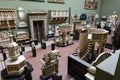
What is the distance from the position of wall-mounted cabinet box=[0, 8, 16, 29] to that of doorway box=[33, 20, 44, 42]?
3.04ft

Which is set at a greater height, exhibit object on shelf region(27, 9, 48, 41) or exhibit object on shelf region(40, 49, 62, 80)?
exhibit object on shelf region(27, 9, 48, 41)

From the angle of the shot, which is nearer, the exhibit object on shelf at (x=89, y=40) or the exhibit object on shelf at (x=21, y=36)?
the exhibit object on shelf at (x=89, y=40)

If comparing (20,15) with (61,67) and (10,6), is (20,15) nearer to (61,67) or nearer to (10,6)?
(10,6)

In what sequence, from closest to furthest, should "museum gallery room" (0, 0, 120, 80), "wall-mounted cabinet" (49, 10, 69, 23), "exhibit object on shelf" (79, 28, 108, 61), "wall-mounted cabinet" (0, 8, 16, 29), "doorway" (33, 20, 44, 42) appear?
"museum gallery room" (0, 0, 120, 80) → "exhibit object on shelf" (79, 28, 108, 61) → "wall-mounted cabinet" (0, 8, 16, 29) → "doorway" (33, 20, 44, 42) → "wall-mounted cabinet" (49, 10, 69, 23)

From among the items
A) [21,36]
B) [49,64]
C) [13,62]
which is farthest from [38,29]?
[49,64]

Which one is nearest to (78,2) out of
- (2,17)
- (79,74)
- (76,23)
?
(76,23)

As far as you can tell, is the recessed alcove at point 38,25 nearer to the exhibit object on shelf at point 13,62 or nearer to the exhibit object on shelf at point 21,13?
the exhibit object on shelf at point 21,13

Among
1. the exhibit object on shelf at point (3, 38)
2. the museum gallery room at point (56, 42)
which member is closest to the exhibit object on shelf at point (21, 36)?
the museum gallery room at point (56, 42)

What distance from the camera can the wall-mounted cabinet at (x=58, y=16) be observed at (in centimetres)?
489

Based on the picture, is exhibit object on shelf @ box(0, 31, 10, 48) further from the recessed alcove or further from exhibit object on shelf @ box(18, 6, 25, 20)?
the recessed alcove

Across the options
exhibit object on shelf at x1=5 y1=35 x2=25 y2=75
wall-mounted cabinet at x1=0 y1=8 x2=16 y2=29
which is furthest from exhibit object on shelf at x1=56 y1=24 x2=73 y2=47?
exhibit object on shelf at x1=5 y1=35 x2=25 y2=75

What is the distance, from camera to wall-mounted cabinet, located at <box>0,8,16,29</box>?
3619mm

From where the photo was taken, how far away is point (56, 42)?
4508 mm

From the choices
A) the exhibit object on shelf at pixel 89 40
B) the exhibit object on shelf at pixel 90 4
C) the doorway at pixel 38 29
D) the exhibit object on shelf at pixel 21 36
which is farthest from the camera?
the exhibit object on shelf at pixel 90 4
